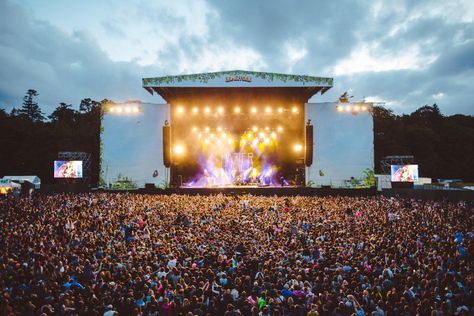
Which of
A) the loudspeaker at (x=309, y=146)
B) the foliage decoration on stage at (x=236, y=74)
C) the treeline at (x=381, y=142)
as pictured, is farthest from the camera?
the treeline at (x=381, y=142)

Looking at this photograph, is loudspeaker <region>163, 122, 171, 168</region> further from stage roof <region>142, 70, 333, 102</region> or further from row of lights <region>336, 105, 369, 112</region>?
row of lights <region>336, 105, 369, 112</region>

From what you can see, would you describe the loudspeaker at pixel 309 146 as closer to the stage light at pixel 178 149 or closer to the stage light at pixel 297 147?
the stage light at pixel 297 147

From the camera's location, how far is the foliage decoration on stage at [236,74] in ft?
89.4

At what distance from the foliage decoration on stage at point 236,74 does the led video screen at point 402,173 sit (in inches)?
338

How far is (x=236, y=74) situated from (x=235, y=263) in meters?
20.2

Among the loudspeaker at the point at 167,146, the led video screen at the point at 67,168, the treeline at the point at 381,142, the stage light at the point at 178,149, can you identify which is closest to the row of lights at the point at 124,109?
the loudspeaker at the point at 167,146

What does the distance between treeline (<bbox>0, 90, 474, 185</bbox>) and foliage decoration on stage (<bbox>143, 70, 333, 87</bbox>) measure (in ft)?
52.4

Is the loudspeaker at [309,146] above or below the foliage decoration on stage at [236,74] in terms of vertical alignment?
below

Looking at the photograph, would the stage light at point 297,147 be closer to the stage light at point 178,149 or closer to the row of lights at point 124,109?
the stage light at point 178,149

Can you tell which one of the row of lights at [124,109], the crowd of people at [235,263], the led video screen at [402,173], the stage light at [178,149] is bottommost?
the crowd of people at [235,263]

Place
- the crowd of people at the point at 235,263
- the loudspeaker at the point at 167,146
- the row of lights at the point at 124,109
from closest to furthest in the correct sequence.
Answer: the crowd of people at the point at 235,263, the loudspeaker at the point at 167,146, the row of lights at the point at 124,109

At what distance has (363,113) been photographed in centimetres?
2928

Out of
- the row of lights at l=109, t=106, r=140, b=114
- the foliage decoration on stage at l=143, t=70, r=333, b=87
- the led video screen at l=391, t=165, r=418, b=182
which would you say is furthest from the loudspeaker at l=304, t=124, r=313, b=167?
the row of lights at l=109, t=106, r=140, b=114

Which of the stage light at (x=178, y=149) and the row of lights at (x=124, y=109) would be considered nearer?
the row of lights at (x=124, y=109)
